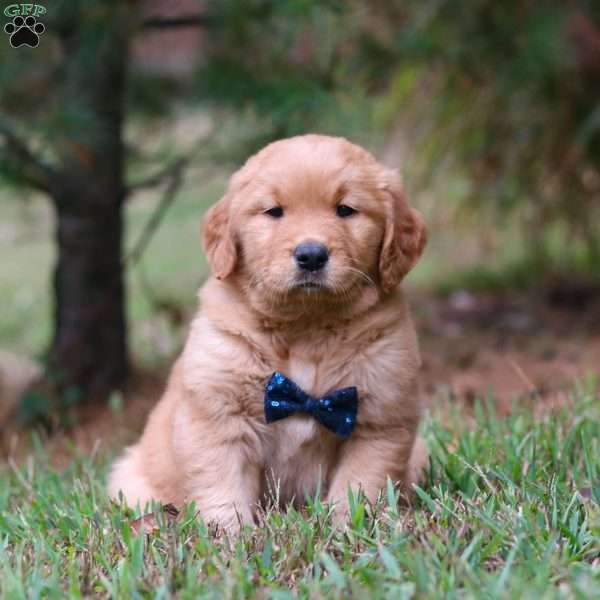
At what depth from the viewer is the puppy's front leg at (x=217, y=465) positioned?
3014 mm

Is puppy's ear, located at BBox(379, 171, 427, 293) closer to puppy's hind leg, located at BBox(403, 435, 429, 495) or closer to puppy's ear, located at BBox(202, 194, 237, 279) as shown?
puppy's ear, located at BBox(202, 194, 237, 279)

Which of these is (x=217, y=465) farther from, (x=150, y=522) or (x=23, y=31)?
(x=23, y=31)

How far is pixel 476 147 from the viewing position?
7402 millimetres

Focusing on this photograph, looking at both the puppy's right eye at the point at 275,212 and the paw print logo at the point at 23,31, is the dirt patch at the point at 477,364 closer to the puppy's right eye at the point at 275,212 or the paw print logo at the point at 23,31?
the puppy's right eye at the point at 275,212

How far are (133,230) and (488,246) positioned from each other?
617cm

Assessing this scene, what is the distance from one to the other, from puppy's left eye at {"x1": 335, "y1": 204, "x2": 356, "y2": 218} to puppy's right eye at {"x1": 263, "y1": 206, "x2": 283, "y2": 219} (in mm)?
170

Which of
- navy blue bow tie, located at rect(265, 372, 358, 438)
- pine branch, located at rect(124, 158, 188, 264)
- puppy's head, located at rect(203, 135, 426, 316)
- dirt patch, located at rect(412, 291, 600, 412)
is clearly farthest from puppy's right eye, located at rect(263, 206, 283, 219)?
pine branch, located at rect(124, 158, 188, 264)

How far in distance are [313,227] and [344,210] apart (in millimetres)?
177

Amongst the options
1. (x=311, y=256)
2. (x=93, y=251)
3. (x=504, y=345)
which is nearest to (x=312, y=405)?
(x=311, y=256)

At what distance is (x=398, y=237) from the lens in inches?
127

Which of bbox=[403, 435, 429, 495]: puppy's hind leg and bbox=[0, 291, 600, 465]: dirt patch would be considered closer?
bbox=[403, 435, 429, 495]: puppy's hind leg

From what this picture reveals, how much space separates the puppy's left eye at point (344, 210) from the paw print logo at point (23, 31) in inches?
79.4

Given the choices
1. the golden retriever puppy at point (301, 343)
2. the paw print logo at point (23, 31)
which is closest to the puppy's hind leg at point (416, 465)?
the golden retriever puppy at point (301, 343)

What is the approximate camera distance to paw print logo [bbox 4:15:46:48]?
4.33 meters
